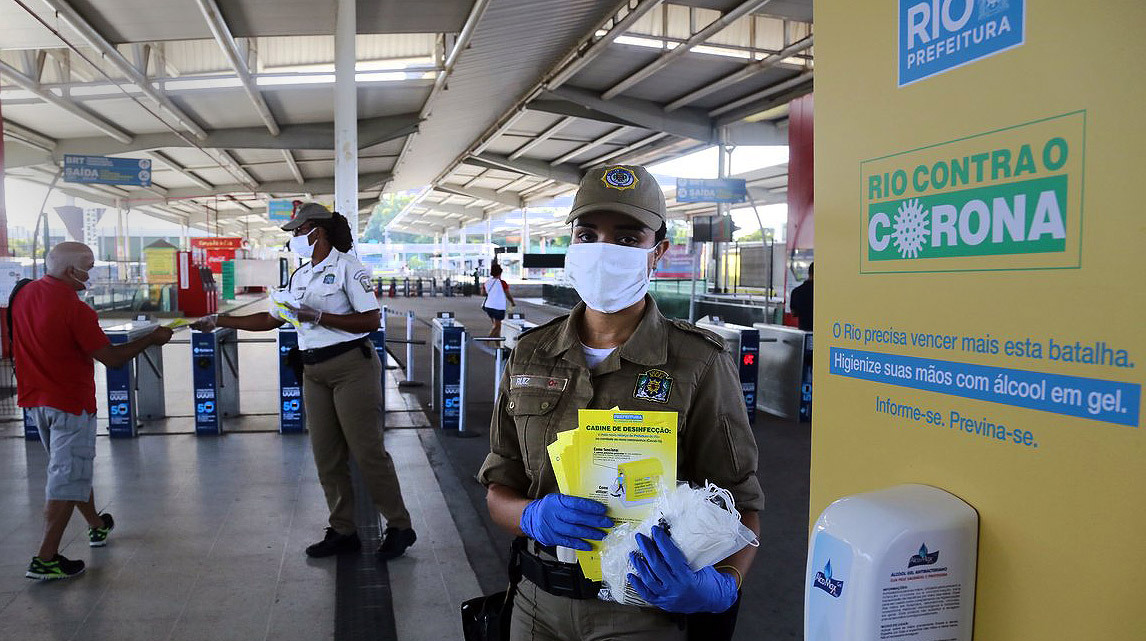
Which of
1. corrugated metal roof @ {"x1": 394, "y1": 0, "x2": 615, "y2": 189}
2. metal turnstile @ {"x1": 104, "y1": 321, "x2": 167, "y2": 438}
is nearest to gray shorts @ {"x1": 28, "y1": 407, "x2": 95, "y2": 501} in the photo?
metal turnstile @ {"x1": 104, "y1": 321, "x2": 167, "y2": 438}

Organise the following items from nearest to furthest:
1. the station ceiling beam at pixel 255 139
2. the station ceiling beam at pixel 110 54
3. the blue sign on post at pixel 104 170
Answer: the station ceiling beam at pixel 110 54 < the blue sign on post at pixel 104 170 < the station ceiling beam at pixel 255 139

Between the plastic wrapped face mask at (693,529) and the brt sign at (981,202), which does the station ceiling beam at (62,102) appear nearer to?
the plastic wrapped face mask at (693,529)

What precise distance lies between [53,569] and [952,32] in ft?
17.0

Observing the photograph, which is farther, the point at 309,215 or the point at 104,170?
the point at 104,170

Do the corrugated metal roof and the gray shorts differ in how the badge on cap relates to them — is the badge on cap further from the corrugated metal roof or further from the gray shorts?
the corrugated metal roof

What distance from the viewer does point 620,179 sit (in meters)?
1.85

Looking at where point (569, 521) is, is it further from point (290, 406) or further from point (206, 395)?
point (206, 395)

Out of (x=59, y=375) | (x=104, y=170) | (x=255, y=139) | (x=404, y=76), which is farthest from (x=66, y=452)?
(x=255, y=139)

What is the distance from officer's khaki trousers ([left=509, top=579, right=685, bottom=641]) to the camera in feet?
5.56

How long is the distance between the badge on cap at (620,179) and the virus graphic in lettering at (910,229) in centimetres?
76

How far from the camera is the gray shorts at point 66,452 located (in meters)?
4.34

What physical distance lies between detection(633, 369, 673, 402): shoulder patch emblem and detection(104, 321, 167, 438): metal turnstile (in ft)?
22.7

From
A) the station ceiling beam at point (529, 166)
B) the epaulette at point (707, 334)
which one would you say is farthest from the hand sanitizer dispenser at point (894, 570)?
the station ceiling beam at point (529, 166)

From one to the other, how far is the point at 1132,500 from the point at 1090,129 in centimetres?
46
